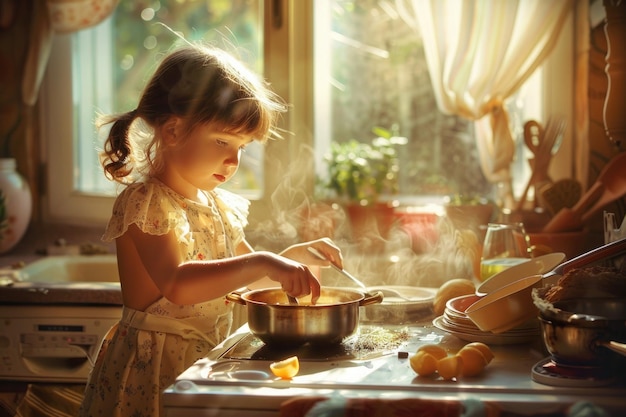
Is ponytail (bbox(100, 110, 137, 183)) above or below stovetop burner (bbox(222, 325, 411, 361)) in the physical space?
above

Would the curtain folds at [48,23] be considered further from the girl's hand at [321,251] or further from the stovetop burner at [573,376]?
the stovetop burner at [573,376]

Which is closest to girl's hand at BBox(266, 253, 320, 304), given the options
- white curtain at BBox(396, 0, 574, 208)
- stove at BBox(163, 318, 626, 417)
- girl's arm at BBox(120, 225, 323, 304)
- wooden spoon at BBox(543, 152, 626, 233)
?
girl's arm at BBox(120, 225, 323, 304)

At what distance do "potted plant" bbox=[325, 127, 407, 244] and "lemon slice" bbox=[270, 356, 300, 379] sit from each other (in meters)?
1.41

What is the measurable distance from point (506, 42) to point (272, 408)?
1675 millimetres

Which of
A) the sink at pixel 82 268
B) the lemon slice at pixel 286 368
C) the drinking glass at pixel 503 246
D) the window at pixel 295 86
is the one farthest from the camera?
the window at pixel 295 86

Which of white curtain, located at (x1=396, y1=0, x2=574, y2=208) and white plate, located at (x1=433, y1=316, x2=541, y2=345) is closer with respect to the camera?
white plate, located at (x1=433, y1=316, x2=541, y2=345)

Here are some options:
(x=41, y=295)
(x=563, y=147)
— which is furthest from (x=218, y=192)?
(x=563, y=147)

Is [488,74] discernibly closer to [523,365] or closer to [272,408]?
[523,365]

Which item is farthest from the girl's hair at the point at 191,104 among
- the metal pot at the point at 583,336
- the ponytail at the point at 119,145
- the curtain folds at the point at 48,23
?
the curtain folds at the point at 48,23

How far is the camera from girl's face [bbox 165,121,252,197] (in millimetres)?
1575

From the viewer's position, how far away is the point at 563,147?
254 cm

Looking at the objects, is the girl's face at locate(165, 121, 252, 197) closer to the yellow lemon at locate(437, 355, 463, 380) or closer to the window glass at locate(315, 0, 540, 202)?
the yellow lemon at locate(437, 355, 463, 380)

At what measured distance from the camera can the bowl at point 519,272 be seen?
1.51m

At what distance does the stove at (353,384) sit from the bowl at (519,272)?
7.3 inches
